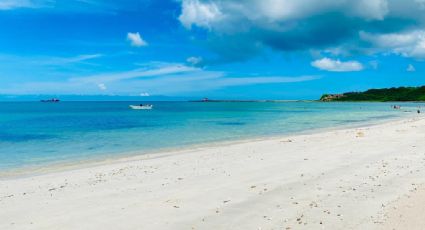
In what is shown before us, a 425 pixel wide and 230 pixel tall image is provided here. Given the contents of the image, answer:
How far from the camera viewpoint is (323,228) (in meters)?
9.07

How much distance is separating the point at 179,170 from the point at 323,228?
9.11 metres

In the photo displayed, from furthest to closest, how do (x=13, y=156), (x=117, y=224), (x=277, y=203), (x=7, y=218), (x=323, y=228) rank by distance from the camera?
(x=13, y=156) < (x=277, y=203) < (x=7, y=218) < (x=117, y=224) < (x=323, y=228)

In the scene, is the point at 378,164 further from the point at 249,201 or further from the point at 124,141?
the point at 124,141

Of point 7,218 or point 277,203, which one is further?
point 277,203

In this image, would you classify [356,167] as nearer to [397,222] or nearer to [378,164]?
[378,164]

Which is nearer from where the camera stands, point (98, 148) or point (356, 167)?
point (356, 167)

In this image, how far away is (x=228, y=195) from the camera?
12.3 metres

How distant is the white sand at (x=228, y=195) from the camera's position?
32.1 feet

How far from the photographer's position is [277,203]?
1123 cm

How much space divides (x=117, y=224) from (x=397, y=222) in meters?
6.54

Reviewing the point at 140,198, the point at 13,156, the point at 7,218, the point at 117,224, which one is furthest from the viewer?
the point at 13,156

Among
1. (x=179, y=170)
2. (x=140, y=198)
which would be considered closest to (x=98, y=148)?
(x=179, y=170)

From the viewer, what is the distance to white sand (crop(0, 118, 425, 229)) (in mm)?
9781

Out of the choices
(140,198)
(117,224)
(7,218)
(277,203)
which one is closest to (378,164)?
(277,203)
